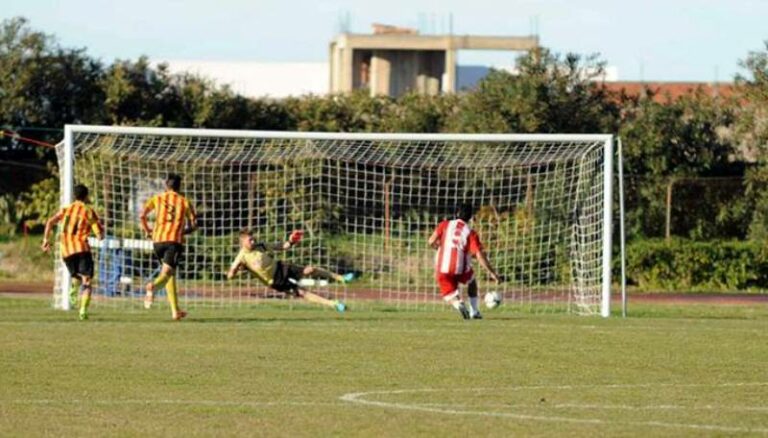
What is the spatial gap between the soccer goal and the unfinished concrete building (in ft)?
157

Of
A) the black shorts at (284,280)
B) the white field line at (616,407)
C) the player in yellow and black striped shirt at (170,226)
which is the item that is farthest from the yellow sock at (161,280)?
the white field line at (616,407)

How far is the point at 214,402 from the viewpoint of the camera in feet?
40.4

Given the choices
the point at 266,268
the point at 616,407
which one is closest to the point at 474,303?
the point at 266,268

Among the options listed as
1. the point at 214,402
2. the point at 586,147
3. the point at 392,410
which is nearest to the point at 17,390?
the point at 214,402

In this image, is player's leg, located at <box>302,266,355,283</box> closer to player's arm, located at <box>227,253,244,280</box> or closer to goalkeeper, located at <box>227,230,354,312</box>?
goalkeeper, located at <box>227,230,354,312</box>

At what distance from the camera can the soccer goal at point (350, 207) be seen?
29.3m

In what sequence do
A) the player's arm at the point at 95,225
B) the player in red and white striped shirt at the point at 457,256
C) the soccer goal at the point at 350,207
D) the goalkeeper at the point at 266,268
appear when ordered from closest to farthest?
the player's arm at the point at 95,225
the player in red and white striped shirt at the point at 457,256
the goalkeeper at the point at 266,268
the soccer goal at the point at 350,207

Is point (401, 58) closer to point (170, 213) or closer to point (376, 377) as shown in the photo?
point (170, 213)

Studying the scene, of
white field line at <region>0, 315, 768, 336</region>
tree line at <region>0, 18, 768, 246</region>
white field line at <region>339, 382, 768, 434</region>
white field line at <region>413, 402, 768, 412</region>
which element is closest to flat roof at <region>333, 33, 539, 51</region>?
tree line at <region>0, 18, 768, 246</region>

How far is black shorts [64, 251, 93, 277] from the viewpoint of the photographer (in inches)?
872

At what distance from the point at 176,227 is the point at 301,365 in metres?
7.10

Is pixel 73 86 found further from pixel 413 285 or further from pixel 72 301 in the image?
pixel 72 301

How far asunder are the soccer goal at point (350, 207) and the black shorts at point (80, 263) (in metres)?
5.73

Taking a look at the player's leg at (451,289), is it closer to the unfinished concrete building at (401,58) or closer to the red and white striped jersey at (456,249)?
the red and white striped jersey at (456,249)
